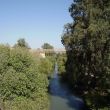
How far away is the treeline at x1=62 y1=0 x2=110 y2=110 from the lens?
34.4 metres

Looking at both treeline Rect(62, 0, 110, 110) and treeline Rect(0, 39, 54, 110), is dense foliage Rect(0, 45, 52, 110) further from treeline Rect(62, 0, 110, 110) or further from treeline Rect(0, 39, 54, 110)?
treeline Rect(62, 0, 110, 110)

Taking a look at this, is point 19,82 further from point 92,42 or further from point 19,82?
point 92,42

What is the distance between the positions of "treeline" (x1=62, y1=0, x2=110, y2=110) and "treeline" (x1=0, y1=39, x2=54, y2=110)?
7937 millimetres

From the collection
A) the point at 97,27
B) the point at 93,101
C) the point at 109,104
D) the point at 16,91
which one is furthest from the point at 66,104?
the point at 16,91

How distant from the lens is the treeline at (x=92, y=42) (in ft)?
113

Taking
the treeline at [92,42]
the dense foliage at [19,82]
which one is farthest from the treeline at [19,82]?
the treeline at [92,42]

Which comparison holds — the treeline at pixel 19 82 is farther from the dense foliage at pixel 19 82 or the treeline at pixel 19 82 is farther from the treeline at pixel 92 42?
the treeline at pixel 92 42

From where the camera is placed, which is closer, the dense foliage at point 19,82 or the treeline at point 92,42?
the dense foliage at point 19,82

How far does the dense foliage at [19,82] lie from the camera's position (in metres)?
26.2

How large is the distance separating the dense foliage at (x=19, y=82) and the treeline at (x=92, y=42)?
26.1 ft

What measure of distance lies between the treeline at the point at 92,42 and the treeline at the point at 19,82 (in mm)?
7937

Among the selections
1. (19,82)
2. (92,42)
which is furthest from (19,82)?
(92,42)

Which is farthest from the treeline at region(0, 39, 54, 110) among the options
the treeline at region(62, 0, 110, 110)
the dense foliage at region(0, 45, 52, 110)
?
the treeline at region(62, 0, 110, 110)

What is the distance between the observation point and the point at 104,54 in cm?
3531
